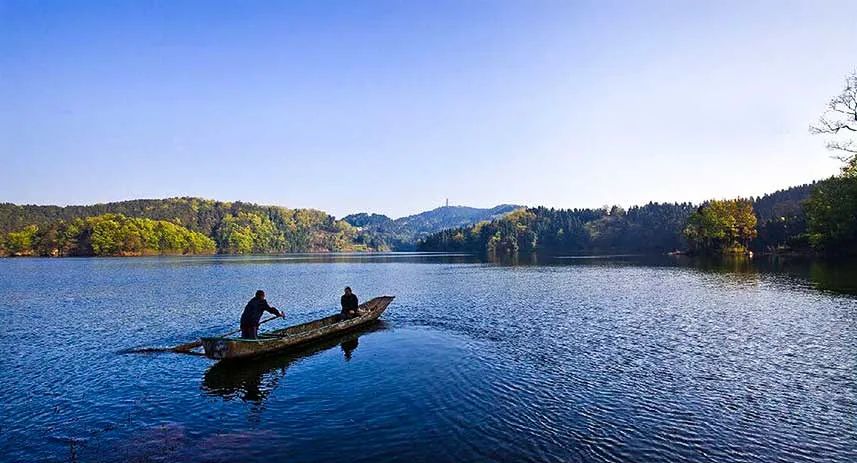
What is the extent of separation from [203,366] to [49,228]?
228564 mm

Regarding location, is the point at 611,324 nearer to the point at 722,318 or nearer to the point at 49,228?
the point at 722,318

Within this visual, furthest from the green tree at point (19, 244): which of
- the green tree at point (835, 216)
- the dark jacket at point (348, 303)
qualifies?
the green tree at point (835, 216)

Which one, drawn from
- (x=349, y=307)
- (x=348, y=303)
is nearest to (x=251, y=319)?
(x=348, y=303)

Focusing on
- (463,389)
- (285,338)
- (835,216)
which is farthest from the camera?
(835,216)

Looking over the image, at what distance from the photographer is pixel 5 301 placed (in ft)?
155

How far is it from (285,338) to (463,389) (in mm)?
10715

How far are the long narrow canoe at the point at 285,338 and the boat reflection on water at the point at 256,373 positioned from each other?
1.46 feet

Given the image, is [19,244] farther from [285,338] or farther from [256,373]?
[256,373]

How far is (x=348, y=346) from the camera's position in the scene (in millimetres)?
27156

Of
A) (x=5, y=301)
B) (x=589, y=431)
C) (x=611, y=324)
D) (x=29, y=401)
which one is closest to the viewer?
(x=589, y=431)

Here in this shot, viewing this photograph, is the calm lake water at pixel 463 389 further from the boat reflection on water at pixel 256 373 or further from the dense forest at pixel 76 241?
the dense forest at pixel 76 241

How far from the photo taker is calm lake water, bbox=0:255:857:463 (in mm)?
13219

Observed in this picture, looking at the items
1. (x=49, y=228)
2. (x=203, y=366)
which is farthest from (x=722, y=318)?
(x=49, y=228)

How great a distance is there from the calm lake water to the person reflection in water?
0.26 m
